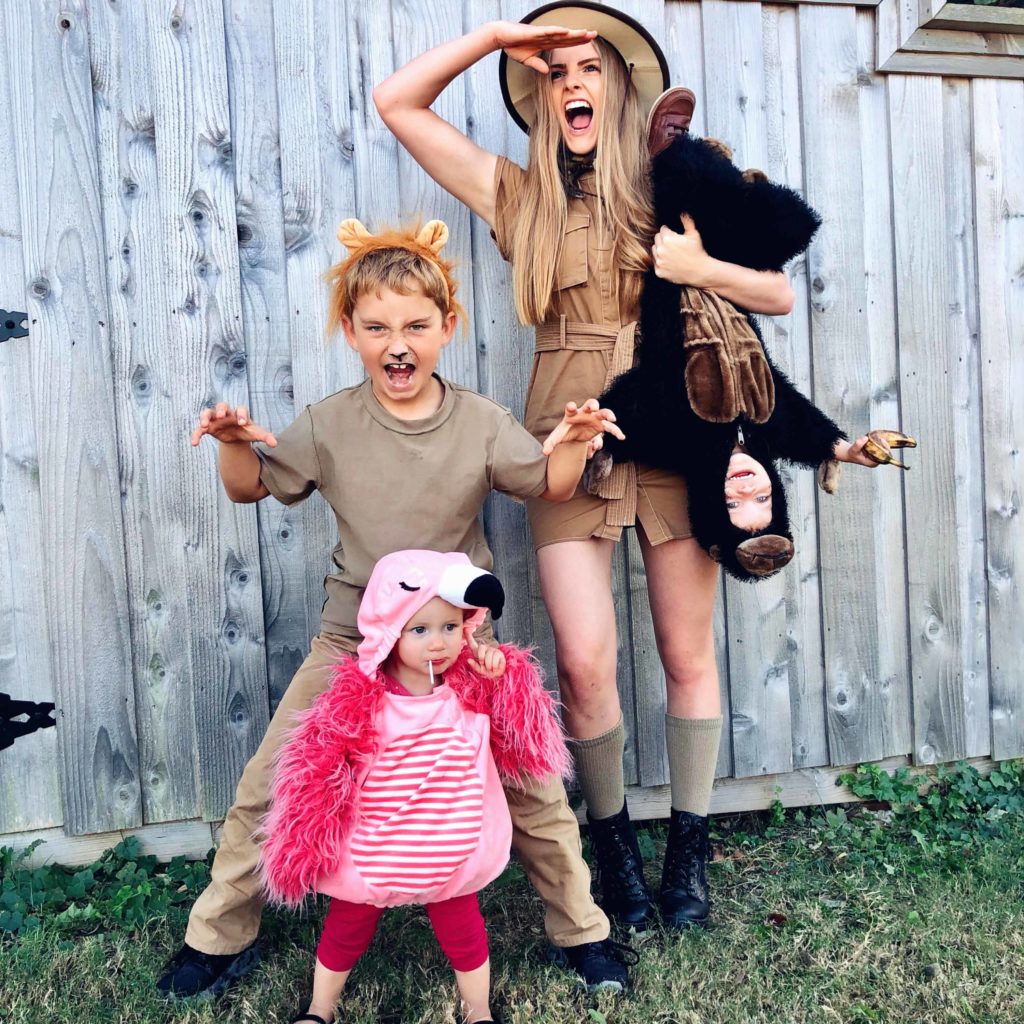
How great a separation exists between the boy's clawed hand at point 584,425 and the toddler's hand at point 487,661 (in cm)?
47

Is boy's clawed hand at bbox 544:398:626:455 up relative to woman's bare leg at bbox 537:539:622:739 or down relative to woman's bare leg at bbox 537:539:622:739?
up

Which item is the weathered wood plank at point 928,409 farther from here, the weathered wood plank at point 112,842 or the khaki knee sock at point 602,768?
the weathered wood plank at point 112,842

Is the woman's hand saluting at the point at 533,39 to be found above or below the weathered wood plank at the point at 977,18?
below

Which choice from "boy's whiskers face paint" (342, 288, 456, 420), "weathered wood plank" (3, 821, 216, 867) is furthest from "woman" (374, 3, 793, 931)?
"weathered wood plank" (3, 821, 216, 867)

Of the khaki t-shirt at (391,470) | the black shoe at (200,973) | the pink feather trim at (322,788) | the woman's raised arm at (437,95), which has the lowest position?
the black shoe at (200,973)

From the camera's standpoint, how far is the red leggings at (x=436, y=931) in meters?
2.15

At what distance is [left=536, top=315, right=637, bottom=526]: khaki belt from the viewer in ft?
8.47

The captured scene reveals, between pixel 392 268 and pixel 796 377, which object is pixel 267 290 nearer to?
pixel 392 268

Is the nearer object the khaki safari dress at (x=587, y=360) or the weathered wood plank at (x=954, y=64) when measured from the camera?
the khaki safari dress at (x=587, y=360)

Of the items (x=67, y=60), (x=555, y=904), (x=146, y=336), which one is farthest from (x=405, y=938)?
(x=67, y=60)

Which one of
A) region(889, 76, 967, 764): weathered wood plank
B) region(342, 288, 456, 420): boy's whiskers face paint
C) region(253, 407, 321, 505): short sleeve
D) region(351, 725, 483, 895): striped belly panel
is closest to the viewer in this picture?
region(351, 725, 483, 895): striped belly panel

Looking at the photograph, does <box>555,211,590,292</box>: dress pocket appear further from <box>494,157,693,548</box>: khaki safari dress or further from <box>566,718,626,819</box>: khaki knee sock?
<box>566,718,626,819</box>: khaki knee sock

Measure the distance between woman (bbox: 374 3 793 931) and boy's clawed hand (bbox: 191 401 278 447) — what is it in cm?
77

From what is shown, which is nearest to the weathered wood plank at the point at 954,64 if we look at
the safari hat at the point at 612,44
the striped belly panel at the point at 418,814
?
the safari hat at the point at 612,44
